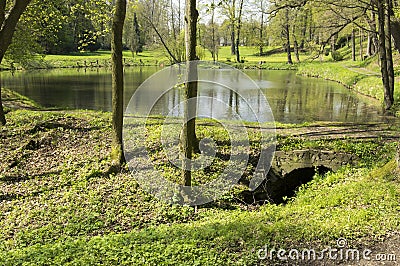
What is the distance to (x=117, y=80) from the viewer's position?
9.89m

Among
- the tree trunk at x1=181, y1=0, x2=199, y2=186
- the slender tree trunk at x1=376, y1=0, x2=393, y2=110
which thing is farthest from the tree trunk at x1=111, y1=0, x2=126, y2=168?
the slender tree trunk at x1=376, y1=0, x2=393, y2=110

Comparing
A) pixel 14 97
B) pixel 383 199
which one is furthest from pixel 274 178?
pixel 14 97

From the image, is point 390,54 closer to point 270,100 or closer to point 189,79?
point 270,100

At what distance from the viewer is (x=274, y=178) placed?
10898 millimetres

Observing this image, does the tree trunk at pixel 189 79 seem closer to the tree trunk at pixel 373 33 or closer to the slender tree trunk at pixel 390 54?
the tree trunk at pixel 373 33

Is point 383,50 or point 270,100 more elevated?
point 383,50

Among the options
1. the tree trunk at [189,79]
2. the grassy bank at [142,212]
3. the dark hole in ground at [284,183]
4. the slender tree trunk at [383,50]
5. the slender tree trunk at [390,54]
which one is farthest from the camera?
the slender tree trunk at [390,54]

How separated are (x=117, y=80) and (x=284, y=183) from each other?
5507 millimetres

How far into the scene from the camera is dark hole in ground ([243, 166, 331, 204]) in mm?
10219

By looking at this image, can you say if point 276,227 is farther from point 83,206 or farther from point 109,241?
point 83,206

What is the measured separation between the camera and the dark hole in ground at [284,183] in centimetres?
1022

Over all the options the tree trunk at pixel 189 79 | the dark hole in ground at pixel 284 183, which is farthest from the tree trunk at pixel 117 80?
the dark hole in ground at pixel 284 183

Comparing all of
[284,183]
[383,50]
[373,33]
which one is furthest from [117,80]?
[373,33]

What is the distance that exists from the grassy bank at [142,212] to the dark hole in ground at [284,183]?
2.34 ft
